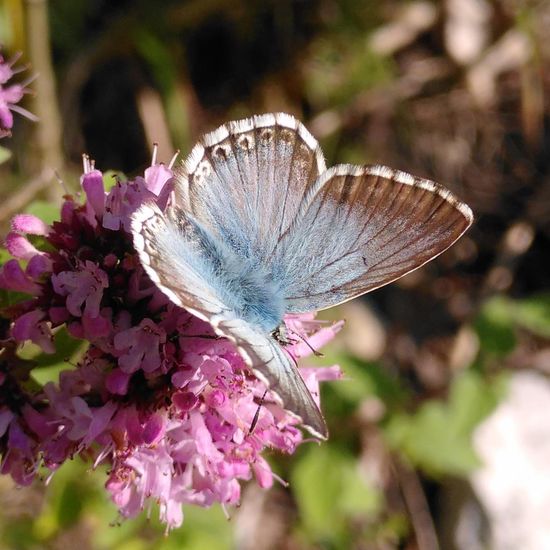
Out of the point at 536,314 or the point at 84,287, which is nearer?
the point at 84,287


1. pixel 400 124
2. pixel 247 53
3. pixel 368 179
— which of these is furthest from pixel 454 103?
pixel 368 179

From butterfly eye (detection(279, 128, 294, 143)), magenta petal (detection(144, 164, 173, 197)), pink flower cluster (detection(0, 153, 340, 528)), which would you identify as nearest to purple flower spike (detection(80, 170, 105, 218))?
pink flower cluster (detection(0, 153, 340, 528))

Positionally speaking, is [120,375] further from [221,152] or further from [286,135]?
→ [286,135]

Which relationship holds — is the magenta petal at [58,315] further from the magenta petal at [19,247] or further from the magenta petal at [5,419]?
the magenta petal at [5,419]

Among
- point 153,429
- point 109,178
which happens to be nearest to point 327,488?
point 153,429

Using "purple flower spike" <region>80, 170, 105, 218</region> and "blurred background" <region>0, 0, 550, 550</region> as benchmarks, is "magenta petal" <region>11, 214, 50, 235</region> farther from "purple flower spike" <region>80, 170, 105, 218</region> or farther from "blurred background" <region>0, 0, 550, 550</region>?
"blurred background" <region>0, 0, 550, 550</region>

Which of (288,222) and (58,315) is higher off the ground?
(288,222)

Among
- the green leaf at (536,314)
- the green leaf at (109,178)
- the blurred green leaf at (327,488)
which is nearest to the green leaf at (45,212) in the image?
the green leaf at (109,178)
